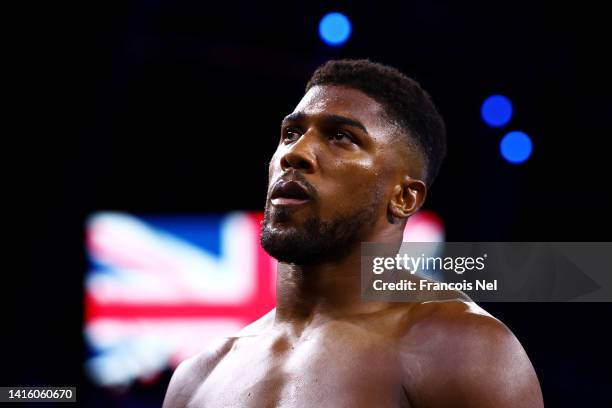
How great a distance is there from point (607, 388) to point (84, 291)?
11.5 feet

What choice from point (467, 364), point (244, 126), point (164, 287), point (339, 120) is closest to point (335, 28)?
point (244, 126)

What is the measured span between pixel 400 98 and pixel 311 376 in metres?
0.82

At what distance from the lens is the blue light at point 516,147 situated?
15.3 ft

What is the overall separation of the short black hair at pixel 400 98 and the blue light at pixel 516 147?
7.78ft

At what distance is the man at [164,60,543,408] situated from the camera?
1.86m

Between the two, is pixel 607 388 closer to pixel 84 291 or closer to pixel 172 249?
pixel 172 249

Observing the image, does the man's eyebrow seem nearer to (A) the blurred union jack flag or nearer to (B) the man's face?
(B) the man's face

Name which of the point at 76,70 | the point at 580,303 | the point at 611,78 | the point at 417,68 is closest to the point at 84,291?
the point at 76,70

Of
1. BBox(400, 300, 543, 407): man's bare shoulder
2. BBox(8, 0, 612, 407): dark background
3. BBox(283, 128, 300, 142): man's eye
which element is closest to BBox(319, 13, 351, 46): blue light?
BBox(8, 0, 612, 407): dark background

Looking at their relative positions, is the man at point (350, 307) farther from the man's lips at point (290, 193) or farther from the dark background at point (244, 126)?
the dark background at point (244, 126)

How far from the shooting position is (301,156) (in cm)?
216

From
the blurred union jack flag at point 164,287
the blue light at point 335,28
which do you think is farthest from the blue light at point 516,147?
the blurred union jack flag at point 164,287

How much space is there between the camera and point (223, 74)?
560 centimetres

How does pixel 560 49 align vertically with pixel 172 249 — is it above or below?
above
